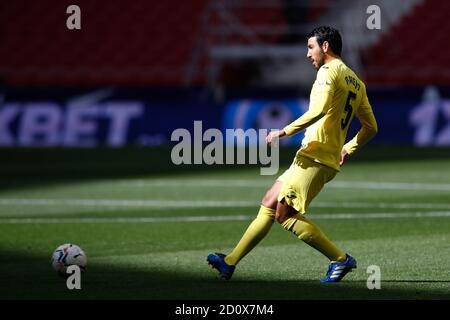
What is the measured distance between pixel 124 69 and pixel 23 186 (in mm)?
13007

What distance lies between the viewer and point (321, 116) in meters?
8.62

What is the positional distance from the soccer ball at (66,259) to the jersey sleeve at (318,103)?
2043mm

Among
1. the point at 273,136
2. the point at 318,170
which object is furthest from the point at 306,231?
the point at 273,136

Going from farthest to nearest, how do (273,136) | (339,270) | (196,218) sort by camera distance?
(196,218)
(339,270)
(273,136)

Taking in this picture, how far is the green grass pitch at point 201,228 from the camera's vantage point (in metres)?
8.74

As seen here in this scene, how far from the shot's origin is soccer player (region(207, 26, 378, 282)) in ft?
29.1

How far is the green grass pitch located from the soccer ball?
0.30 feet

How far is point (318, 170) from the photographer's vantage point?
352 inches

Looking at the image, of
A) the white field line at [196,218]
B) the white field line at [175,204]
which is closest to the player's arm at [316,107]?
the white field line at [196,218]

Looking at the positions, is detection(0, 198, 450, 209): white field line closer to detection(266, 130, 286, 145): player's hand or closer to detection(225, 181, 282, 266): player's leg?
detection(225, 181, 282, 266): player's leg

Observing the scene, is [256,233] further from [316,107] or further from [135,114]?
[135,114]

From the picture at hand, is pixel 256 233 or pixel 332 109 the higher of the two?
pixel 332 109

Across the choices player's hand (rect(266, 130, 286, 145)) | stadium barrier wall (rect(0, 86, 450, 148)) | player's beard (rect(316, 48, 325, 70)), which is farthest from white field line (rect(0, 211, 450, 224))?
stadium barrier wall (rect(0, 86, 450, 148))

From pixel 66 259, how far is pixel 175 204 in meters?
6.19
